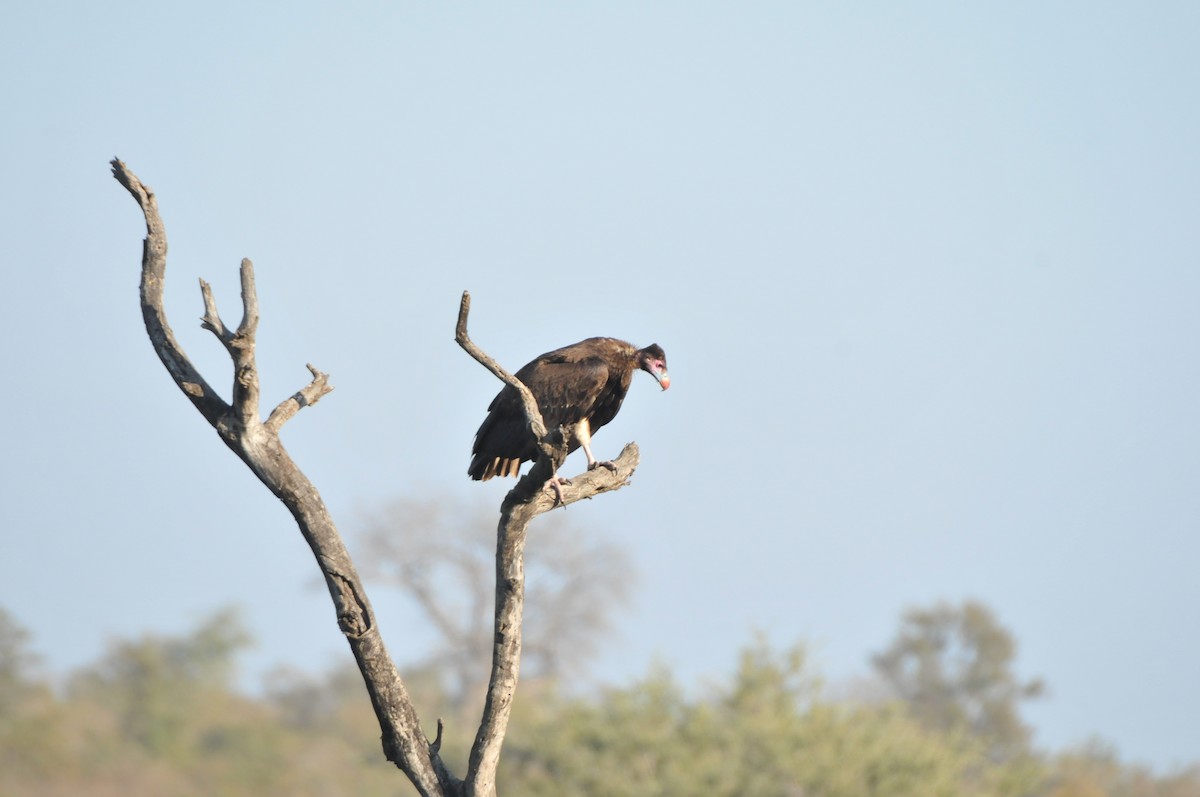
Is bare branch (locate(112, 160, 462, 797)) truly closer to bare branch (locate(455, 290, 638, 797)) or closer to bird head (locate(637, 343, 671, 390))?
bare branch (locate(455, 290, 638, 797))

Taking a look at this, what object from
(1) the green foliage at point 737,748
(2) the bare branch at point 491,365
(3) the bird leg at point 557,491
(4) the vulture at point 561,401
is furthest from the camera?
(1) the green foliage at point 737,748

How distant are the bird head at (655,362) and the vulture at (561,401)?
90 millimetres

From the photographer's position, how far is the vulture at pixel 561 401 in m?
8.66

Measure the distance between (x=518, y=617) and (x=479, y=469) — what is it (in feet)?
9.34

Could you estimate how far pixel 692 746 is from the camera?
20.0m

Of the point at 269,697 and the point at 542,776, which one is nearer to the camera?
the point at 542,776

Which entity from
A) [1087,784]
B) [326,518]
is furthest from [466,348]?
[1087,784]

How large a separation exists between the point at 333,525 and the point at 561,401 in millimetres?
2898

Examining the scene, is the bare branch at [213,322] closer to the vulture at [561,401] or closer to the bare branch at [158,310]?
the bare branch at [158,310]

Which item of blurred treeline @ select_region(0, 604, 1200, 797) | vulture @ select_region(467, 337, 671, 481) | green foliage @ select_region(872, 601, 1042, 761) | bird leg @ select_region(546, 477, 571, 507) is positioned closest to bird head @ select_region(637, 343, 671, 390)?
vulture @ select_region(467, 337, 671, 481)

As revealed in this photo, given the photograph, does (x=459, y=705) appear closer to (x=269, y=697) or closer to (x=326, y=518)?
(x=269, y=697)

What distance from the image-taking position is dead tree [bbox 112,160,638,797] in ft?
18.7

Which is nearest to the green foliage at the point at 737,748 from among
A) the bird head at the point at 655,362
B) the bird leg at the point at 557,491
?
the bird head at the point at 655,362

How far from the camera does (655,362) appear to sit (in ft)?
30.7
